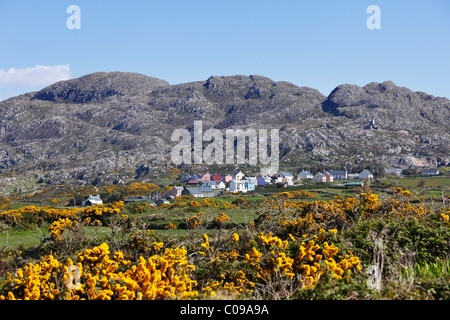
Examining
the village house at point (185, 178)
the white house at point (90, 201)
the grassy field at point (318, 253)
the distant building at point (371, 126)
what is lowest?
the village house at point (185, 178)

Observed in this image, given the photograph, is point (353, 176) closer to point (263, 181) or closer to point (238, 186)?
point (263, 181)

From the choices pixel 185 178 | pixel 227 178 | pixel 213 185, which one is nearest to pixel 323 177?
pixel 227 178

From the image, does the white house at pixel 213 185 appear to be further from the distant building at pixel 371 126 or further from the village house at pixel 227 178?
the distant building at pixel 371 126

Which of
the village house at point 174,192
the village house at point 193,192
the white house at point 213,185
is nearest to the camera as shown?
the village house at point 193,192

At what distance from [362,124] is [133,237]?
642ft

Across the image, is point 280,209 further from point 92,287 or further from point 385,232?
point 92,287

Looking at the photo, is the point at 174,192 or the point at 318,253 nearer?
the point at 318,253

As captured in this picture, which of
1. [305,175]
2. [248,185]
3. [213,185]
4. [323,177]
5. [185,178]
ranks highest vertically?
[305,175]

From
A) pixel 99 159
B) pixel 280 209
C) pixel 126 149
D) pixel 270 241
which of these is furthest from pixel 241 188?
pixel 126 149

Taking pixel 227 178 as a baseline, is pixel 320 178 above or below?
above

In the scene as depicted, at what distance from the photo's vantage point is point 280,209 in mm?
12250

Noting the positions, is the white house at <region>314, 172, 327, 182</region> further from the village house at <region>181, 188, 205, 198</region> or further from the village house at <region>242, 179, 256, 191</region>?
the village house at <region>181, 188, 205, 198</region>

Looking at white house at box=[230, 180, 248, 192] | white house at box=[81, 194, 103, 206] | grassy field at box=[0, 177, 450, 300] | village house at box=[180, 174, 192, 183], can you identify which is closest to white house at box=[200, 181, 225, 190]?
white house at box=[230, 180, 248, 192]

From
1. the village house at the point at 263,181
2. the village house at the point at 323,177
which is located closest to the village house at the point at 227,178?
the village house at the point at 263,181
